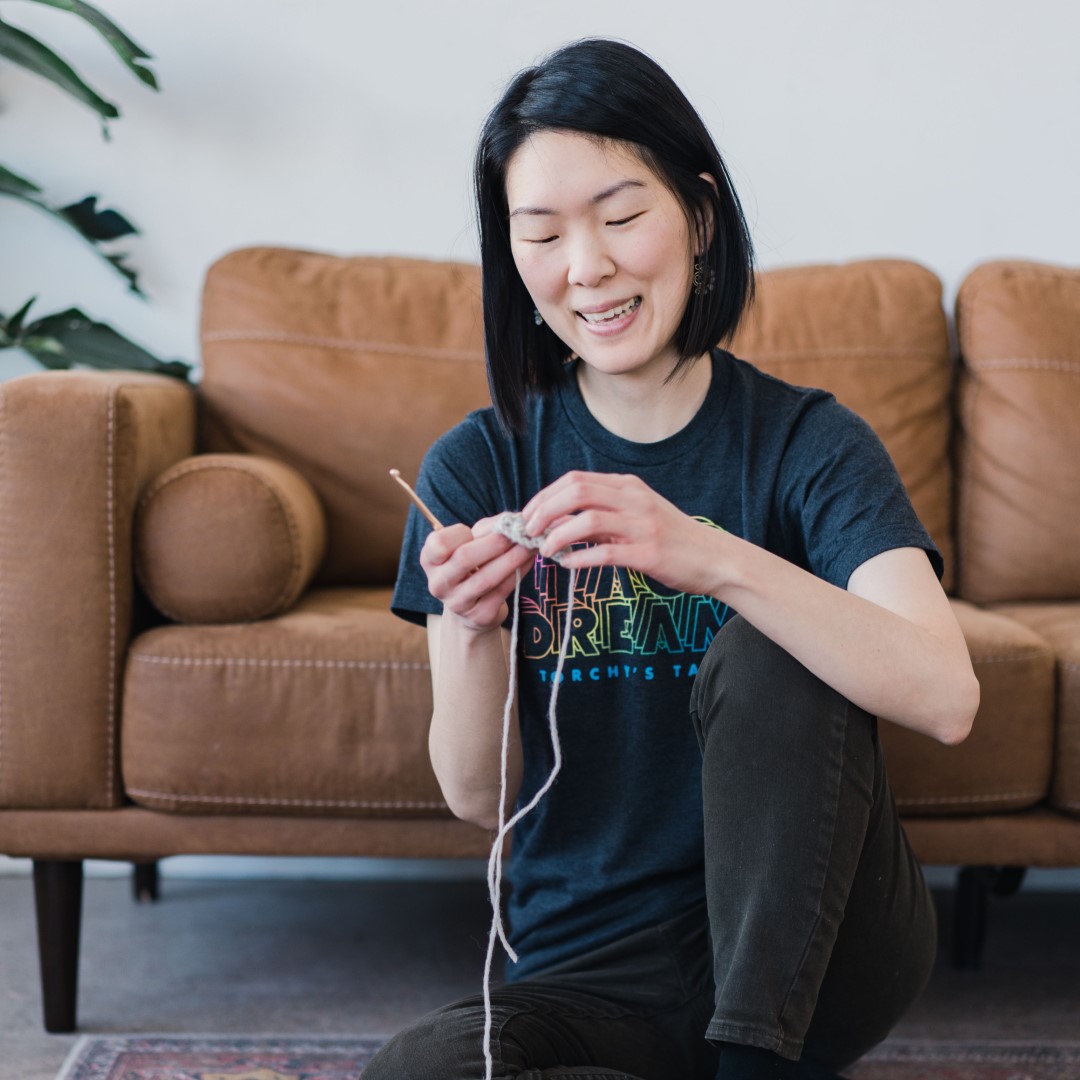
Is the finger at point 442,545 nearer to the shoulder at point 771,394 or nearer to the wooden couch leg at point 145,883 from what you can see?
the shoulder at point 771,394

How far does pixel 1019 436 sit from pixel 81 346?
56.5 inches

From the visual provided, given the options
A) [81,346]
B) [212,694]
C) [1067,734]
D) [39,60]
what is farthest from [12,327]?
[1067,734]

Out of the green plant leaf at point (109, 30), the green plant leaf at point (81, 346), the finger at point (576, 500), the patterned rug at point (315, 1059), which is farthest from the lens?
the green plant leaf at point (81, 346)

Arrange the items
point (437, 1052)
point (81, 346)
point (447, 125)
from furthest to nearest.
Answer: point (447, 125) < point (81, 346) < point (437, 1052)

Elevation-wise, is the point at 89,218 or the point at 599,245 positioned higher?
the point at 599,245

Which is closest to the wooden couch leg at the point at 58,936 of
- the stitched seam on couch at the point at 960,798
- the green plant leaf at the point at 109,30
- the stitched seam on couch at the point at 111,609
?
the stitched seam on couch at the point at 111,609

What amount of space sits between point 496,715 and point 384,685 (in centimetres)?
36

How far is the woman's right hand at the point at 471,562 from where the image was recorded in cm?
90

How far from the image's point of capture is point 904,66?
216cm

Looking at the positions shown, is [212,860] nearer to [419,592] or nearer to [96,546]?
[96,546]

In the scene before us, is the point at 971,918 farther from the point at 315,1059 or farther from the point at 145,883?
the point at 145,883

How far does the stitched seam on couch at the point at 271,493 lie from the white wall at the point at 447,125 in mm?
738

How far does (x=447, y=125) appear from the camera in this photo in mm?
2180

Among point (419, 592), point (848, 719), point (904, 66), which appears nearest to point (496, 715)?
point (419, 592)
